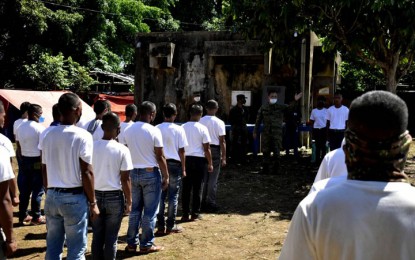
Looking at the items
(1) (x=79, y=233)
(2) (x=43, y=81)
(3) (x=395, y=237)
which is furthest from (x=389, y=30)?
(2) (x=43, y=81)

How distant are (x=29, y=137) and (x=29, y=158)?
1.11 ft

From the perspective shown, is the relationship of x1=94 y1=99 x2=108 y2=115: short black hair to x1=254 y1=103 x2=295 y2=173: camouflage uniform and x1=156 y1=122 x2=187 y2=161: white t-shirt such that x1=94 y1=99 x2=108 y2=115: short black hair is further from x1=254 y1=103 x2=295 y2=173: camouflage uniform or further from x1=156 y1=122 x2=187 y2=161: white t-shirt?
x1=254 y1=103 x2=295 y2=173: camouflage uniform

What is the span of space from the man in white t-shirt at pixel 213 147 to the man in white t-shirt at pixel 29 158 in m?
2.64

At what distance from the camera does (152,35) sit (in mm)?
14883

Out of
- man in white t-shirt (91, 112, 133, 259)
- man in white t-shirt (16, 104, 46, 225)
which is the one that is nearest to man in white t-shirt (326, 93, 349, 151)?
man in white t-shirt (16, 104, 46, 225)

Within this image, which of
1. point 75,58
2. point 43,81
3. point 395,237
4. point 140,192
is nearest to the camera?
point 395,237

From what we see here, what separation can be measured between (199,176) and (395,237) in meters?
5.59

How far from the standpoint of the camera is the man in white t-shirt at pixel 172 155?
6402 mm

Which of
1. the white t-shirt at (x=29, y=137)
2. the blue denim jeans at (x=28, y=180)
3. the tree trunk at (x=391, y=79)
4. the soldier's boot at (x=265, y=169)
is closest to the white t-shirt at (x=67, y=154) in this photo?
the white t-shirt at (x=29, y=137)

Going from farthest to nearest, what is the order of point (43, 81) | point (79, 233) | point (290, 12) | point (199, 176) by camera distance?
point (43, 81)
point (290, 12)
point (199, 176)
point (79, 233)

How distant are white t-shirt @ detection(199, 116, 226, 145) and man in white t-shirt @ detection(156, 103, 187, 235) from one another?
54.1 inches

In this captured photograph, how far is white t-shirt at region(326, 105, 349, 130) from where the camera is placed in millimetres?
11031

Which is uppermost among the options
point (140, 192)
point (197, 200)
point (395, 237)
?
point (395, 237)

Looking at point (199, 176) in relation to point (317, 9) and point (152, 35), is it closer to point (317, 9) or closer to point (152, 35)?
point (317, 9)
